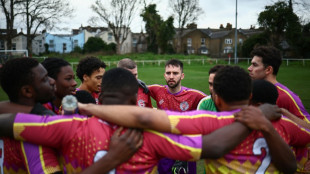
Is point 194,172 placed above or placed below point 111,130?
below

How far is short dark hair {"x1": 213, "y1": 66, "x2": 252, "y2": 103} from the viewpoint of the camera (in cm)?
199

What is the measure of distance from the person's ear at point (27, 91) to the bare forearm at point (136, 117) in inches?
31.0

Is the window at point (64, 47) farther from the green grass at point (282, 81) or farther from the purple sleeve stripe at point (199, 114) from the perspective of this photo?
the purple sleeve stripe at point (199, 114)

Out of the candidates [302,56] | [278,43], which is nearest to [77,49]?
[278,43]

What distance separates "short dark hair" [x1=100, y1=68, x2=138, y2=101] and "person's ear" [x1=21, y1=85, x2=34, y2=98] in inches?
26.8

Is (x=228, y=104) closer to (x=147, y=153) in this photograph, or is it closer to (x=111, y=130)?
(x=147, y=153)

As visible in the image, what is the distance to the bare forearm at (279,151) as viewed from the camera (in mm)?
1893

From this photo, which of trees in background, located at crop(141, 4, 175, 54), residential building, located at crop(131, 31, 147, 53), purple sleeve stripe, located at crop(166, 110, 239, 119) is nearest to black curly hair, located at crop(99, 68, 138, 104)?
purple sleeve stripe, located at crop(166, 110, 239, 119)

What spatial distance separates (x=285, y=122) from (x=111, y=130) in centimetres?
146

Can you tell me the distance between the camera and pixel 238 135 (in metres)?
1.80

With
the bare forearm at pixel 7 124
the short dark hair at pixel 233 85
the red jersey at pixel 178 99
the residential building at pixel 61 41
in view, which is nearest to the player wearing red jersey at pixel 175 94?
the red jersey at pixel 178 99

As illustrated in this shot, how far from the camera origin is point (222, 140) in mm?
1758

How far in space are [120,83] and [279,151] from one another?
1.36 meters

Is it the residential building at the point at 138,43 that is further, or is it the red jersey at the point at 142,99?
the residential building at the point at 138,43
